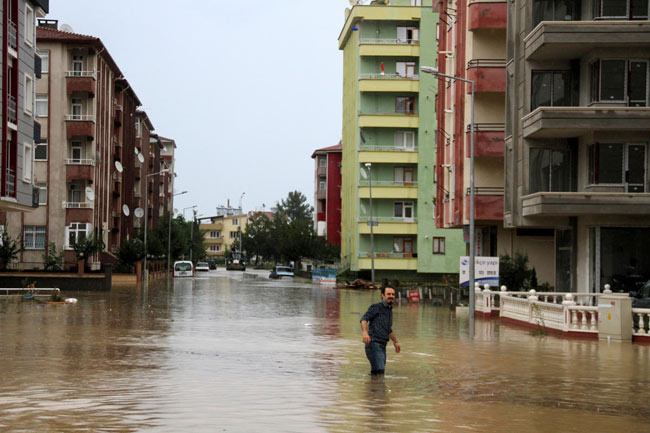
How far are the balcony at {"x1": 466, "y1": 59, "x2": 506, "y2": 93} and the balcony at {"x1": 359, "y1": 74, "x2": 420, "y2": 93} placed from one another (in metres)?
34.6

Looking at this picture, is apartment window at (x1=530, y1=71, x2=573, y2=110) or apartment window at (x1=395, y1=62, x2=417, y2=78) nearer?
apartment window at (x1=530, y1=71, x2=573, y2=110)

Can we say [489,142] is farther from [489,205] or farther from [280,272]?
[280,272]

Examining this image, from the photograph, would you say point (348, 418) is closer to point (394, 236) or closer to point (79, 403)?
point (79, 403)

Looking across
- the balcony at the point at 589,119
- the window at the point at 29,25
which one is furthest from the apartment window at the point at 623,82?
the window at the point at 29,25

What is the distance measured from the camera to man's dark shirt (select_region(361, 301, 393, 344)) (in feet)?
49.5

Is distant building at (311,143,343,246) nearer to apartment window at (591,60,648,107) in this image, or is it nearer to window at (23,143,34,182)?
window at (23,143,34,182)

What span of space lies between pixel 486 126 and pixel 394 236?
120ft

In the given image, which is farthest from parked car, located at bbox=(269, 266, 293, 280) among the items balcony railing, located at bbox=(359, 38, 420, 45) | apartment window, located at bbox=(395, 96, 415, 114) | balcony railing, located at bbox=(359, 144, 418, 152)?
balcony railing, located at bbox=(359, 38, 420, 45)

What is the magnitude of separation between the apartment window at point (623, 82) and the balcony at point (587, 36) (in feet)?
2.08

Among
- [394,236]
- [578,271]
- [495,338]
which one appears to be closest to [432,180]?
[394,236]

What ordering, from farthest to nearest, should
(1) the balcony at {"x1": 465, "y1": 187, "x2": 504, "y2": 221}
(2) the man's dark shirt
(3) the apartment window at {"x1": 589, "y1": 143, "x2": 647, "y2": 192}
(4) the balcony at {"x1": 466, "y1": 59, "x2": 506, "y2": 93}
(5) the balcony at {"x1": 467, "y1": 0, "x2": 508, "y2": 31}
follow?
(1) the balcony at {"x1": 465, "y1": 187, "x2": 504, "y2": 221} → (4) the balcony at {"x1": 466, "y1": 59, "x2": 506, "y2": 93} → (5) the balcony at {"x1": 467, "y1": 0, "x2": 508, "y2": 31} → (3) the apartment window at {"x1": 589, "y1": 143, "x2": 647, "y2": 192} → (2) the man's dark shirt

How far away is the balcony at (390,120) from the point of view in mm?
81125

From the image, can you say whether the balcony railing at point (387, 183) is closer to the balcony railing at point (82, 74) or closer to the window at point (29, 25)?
the balcony railing at point (82, 74)

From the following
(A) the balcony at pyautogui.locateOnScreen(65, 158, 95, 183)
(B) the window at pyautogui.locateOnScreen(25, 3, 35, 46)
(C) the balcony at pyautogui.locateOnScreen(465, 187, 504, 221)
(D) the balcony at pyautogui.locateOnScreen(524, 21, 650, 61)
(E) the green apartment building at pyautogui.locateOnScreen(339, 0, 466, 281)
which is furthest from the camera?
(E) the green apartment building at pyautogui.locateOnScreen(339, 0, 466, 281)
